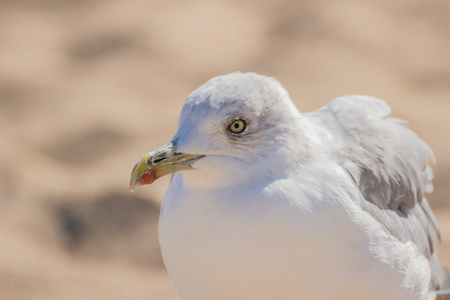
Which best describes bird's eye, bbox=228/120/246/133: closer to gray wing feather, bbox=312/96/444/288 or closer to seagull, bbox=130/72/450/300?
seagull, bbox=130/72/450/300

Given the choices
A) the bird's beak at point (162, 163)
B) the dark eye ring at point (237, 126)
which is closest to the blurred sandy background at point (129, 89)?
the bird's beak at point (162, 163)

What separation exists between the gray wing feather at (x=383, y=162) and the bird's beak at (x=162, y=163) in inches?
21.2

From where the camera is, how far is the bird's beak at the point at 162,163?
2.03 metres

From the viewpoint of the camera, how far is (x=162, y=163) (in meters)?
2.03

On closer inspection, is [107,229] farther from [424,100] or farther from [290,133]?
[424,100]

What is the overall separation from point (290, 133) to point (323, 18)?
10.6 ft

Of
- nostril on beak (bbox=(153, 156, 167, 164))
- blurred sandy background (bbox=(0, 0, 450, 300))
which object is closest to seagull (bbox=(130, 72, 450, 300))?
nostril on beak (bbox=(153, 156, 167, 164))

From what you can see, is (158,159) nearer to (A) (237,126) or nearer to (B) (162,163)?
(B) (162,163)

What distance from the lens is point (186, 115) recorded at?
6.75 ft

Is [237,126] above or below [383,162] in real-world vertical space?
above

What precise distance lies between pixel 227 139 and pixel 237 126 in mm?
50

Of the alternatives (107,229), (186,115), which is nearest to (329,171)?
(186,115)

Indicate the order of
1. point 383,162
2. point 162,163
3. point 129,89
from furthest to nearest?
1. point 129,89
2. point 383,162
3. point 162,163

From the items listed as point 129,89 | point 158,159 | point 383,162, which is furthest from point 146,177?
point 129,89
